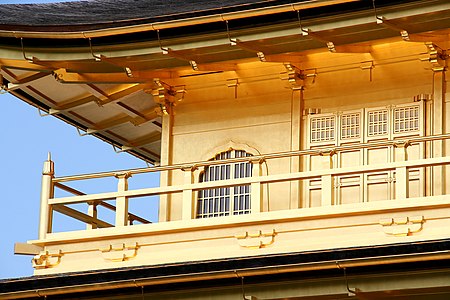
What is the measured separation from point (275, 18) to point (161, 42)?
6.98 feet

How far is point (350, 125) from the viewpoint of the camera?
83.8 ft

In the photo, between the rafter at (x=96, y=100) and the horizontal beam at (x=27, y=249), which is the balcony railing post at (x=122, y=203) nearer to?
the horizontal beam at (x=27, y=249)

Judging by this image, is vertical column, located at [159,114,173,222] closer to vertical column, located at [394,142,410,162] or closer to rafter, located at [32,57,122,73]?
rafter, located at [32,57,122,73]

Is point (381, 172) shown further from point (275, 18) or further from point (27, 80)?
point (27, 80)

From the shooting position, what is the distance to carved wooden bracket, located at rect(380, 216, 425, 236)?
73.8 ft

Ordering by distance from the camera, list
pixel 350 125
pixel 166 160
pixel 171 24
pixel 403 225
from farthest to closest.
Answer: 1. pixel 166 160
2. pixel 350 125
3. pixel 171 24
4. pixel 403 225

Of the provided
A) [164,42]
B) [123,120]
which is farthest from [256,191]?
[123,120]

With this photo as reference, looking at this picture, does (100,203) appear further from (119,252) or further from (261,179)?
(261,179)

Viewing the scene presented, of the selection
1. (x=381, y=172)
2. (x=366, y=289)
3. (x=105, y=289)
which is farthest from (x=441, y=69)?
(x=105, y=289)

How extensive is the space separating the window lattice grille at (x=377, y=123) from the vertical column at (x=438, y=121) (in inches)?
36.1

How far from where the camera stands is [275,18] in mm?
24172

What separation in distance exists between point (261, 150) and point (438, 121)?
10.7ft

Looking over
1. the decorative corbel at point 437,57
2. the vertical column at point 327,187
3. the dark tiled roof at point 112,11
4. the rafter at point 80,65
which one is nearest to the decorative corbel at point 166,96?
the rafter at point 80,65

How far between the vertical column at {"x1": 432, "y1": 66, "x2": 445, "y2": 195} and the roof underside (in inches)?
21.2
